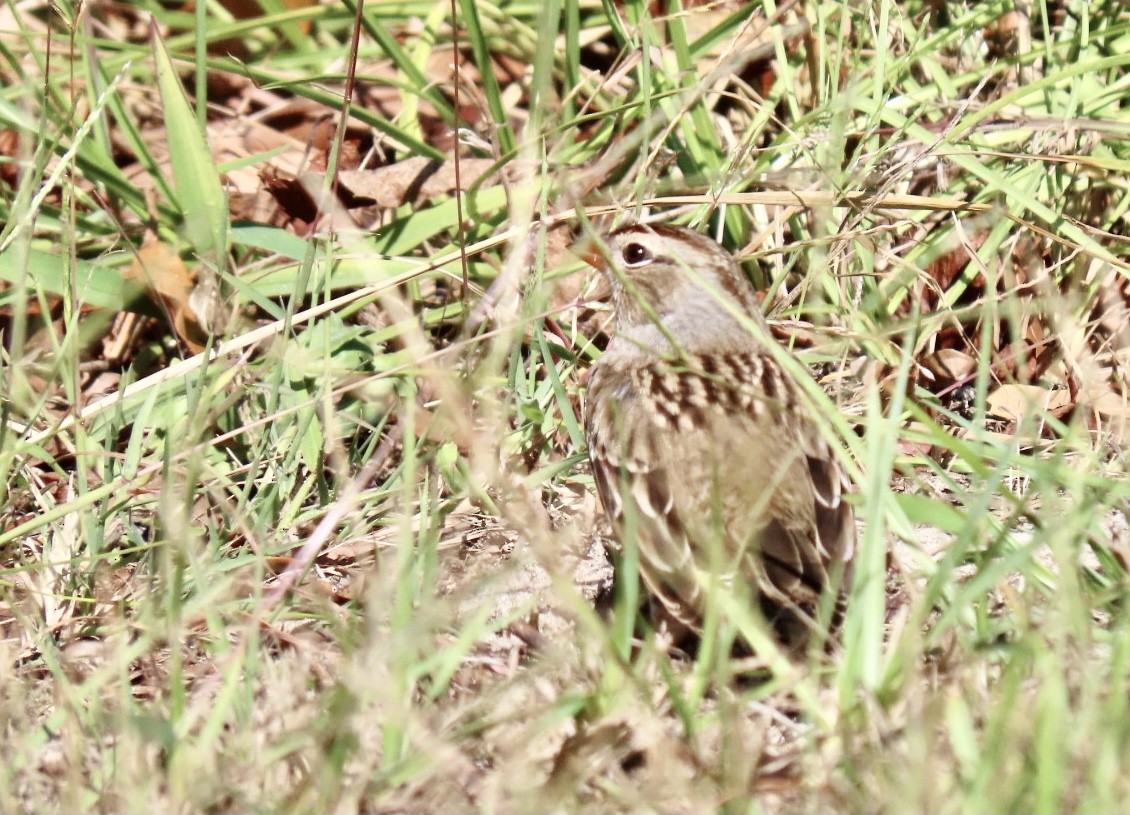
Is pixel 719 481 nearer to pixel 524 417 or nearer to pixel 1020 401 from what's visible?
pixel 524 417

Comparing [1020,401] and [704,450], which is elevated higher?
[704,450]

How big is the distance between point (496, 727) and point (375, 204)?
127 inches

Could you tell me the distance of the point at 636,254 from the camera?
496cm

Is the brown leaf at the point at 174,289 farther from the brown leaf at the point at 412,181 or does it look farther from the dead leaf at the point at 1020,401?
the dead leaf at the point at 1020,401

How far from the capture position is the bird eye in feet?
16.1

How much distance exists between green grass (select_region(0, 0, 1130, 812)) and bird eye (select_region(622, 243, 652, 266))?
0.92ft

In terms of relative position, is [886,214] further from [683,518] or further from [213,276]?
[213,276]

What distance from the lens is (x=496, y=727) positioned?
11.0ft

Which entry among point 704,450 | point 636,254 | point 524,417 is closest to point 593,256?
point 636,254

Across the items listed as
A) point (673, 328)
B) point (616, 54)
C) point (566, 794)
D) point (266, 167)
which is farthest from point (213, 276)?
point (566, 794)

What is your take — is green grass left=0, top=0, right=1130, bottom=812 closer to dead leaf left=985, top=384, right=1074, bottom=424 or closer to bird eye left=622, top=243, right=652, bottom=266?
dead leaf left=985, top=384, right=1074, bottom=424

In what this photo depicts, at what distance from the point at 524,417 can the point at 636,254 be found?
656 millimetres

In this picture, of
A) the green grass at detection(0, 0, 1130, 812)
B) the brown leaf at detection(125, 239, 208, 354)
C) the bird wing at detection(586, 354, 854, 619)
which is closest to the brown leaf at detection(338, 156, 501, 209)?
the green grass at detection(0, 0, 1130, 812)

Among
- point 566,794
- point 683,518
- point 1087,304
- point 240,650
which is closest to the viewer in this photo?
point 566,794
